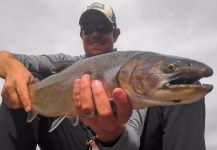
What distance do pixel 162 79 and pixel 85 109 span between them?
2.76ft

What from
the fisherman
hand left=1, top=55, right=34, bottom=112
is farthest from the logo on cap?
hand left=1, top=55, right=34, bottom=112

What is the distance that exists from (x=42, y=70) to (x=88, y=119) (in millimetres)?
2855

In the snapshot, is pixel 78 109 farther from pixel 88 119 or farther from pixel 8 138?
pixel 8 138

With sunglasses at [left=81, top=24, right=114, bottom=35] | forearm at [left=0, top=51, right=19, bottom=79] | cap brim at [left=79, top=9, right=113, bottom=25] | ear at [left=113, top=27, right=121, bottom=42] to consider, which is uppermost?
cap brim at [left=79, top=9, right=113, bottom=25]

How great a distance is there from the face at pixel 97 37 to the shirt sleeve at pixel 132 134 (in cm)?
243

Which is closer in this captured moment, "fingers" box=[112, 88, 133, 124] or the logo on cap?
"fingers" box=[112, 88, 133, 124]

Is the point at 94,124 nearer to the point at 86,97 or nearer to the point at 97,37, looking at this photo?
the point at 86,97

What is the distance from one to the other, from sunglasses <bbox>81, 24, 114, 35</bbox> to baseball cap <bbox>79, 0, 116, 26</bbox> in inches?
4.4

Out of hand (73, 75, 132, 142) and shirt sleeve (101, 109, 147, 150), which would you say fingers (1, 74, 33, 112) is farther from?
shirt sleeve (101, 109, 147, 150)

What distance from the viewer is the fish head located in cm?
355

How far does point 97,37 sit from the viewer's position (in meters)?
7.42

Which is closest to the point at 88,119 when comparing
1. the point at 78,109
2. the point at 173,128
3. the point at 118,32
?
the point at 78,109

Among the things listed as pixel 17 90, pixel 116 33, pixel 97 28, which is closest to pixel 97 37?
pixel 97 28

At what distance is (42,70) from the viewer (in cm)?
693
